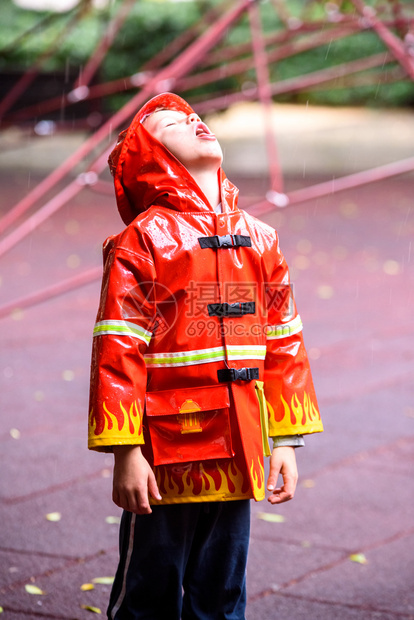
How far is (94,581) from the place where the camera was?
2.95 m

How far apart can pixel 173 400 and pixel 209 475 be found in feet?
0.63

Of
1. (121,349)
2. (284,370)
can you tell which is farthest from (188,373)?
(284,370)

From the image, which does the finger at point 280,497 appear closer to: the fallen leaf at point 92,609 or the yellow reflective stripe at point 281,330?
the yellow reflective stripe at point 281,330

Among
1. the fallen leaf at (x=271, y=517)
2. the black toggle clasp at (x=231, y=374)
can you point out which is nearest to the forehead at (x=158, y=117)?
the black toggle clasp at (x=231, y=374)

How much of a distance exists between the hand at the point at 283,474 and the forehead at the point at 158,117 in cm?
83

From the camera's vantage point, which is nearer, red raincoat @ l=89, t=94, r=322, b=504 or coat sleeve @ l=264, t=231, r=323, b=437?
red raincoat @ l=89, t=94, r=322, b=504

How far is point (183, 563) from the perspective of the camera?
2.16 metres

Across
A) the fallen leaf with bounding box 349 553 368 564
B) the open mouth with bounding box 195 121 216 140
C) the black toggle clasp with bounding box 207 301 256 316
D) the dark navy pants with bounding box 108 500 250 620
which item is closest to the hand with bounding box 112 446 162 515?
the dark navy pants with bounding box 108 500 250 620

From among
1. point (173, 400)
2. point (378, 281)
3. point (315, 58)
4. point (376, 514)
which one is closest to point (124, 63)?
point (315, 58)

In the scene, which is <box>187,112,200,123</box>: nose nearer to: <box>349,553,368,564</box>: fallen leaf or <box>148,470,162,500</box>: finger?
<box>148,470,162,500</box>: finger

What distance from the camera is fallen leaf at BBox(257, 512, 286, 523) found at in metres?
3.49

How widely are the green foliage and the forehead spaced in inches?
497

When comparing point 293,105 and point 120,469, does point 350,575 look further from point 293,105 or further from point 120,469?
point 293,105

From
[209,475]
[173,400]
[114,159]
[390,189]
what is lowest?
[209,475]
